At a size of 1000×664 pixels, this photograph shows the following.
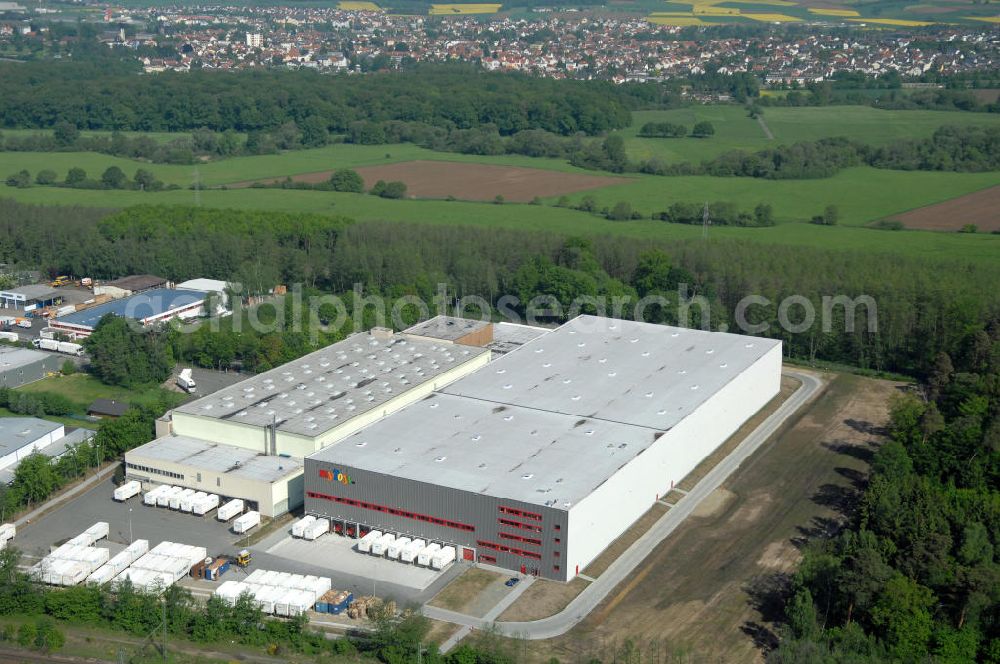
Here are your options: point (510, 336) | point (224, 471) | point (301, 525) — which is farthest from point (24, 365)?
point (301, 525)

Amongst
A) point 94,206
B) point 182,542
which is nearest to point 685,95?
point 94,206

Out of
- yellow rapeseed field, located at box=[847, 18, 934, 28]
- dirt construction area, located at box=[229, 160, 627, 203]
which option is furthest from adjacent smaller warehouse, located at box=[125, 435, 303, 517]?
yellow rapeseed field, located at box=[847, 18, 934, 28]

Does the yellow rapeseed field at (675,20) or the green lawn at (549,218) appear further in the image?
the yellow rapeseed field at (675,20)

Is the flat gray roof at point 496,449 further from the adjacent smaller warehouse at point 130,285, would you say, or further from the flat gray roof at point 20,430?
the adjacent smaller warehouse at point 130,285

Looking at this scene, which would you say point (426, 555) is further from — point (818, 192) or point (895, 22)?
point (895, 22)

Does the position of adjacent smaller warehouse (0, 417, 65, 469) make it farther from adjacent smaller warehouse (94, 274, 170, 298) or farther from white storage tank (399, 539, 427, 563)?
adjacent smaller warehouse (94, 274, 170, 298)

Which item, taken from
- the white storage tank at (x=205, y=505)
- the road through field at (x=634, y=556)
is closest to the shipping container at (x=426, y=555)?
the road through field at (x=634, y=556)
